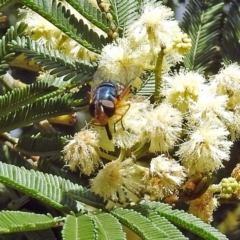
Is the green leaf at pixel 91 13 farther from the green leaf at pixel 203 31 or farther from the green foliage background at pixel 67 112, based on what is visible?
the green leaf at pixel 203 31

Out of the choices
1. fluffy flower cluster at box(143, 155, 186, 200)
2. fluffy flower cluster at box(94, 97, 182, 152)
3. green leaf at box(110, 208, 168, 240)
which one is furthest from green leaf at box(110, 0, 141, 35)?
green leaf at box(110, 208, 168, 240)

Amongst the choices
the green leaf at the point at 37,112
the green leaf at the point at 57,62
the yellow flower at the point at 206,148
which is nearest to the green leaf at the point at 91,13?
the green leaf at the point at 57,62

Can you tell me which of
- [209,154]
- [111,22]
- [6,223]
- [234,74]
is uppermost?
[111,22]

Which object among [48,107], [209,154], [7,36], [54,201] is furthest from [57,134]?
[209,154]

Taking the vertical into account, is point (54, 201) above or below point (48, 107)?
below

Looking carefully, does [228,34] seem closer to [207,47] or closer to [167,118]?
[207,47]

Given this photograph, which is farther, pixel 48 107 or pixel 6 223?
pixel 48 107

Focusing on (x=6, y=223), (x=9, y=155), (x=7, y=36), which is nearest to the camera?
(x=6, y=223)
